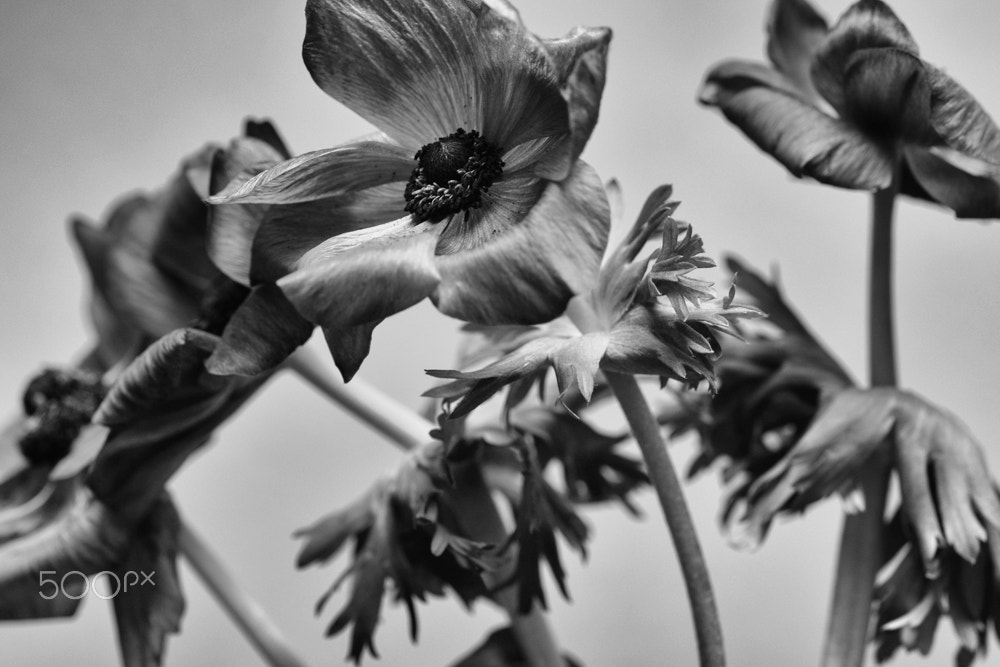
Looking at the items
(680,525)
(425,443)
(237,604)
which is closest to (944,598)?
(680,525)

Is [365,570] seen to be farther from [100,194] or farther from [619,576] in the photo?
[100,194]

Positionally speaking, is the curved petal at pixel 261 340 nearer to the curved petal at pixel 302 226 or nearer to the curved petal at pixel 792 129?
the curved petal at pixel 302 226

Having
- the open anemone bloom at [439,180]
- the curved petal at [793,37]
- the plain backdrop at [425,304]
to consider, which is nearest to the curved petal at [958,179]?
the curved petal at [793,37]

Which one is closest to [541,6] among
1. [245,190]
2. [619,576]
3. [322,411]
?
[322,411]

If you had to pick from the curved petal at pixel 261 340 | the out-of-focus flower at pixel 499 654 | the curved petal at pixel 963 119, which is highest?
the curved petal at pixel 261 340

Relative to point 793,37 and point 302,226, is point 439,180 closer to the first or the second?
point 302,226

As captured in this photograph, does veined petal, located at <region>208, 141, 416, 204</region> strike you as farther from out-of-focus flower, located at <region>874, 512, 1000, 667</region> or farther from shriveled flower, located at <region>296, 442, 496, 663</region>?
out-of-focus flower, located at <region>874, 512, 1000, 667</region>
